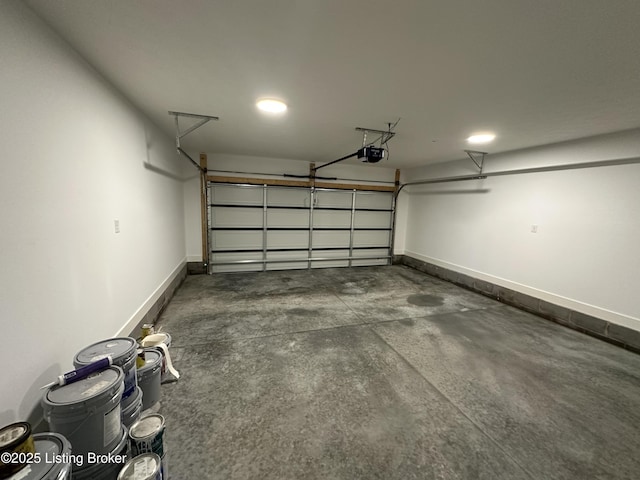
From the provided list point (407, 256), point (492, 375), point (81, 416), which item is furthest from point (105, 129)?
point (407, 256)

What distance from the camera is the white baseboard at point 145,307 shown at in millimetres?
2321

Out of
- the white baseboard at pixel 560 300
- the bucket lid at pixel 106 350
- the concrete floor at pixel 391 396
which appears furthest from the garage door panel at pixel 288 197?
the bucket lid at pixel 106 350

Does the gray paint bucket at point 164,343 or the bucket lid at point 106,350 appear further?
the gray paint bucket at point 164,343

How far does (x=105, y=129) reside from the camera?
6.61 feet

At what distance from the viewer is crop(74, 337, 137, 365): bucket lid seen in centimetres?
140

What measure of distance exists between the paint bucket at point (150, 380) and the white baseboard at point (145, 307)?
66 centimetres

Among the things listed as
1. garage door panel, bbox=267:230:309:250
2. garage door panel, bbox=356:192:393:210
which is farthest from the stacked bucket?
garage door panel, bbox=356:192:393:210

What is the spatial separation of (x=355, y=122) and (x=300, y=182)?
299 centimetres

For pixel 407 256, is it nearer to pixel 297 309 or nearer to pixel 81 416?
pixel 297 309

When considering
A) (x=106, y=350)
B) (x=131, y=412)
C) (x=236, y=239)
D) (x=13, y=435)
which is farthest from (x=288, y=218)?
(x=13, y=435)

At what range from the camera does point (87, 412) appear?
112 cm

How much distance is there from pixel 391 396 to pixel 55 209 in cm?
260

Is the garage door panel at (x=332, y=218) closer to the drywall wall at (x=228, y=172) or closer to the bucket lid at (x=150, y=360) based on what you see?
the drywall wall at (x=228, y=172)

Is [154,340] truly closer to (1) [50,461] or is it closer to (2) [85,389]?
(2) [85,389]
